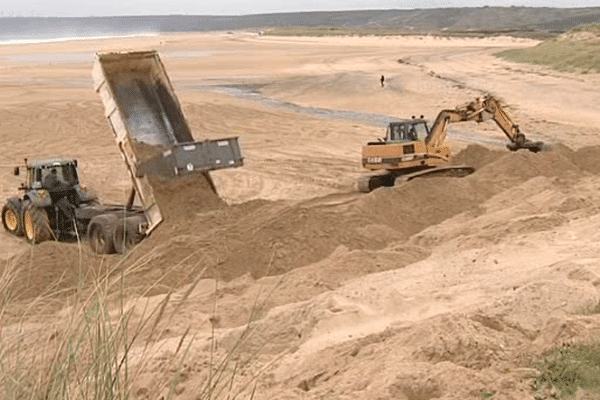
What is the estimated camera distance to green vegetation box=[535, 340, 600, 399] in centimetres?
577

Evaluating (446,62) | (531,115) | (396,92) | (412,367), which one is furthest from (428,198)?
(446,62)

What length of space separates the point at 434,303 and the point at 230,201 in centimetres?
1162

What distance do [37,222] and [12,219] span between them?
1853 millimetres

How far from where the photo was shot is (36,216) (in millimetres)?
15188

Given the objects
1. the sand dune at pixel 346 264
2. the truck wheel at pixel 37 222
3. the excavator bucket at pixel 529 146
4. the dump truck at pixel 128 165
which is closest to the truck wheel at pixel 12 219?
the dump truck at pixel 128 165

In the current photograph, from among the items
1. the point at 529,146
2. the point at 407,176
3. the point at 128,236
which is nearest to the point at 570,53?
the point at 529,146

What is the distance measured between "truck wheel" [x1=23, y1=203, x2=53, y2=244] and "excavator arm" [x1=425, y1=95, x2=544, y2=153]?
29.6ft

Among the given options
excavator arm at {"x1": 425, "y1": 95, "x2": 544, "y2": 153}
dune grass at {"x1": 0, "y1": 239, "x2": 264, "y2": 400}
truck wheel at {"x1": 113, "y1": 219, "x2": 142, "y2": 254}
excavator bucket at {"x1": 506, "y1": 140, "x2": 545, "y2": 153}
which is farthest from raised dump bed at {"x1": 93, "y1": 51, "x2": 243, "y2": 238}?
dune grass at {"x1": 0, "y1": 239, "x2": 264, "y2": 400}

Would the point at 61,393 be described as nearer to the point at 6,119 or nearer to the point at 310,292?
the point at 310,292

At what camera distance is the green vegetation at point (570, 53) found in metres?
50.6

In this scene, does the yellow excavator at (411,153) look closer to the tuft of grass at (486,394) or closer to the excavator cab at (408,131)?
the excavator cab at (408,131)

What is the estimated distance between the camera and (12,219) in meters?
16.6

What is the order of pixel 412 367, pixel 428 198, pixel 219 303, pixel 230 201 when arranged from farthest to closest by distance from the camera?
pixel 230 201 < pixel 428 198 < pixel 219 303 < pixel 412 367

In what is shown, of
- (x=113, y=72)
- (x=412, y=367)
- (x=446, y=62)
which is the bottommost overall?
(x=446, y=62)
